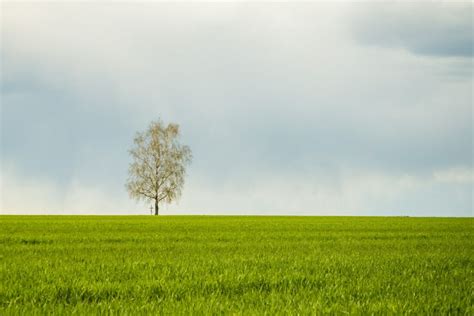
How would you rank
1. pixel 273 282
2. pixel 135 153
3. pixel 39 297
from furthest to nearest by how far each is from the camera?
1. pixel 135 153
2. pixel 273 282
3. pixel 39 297

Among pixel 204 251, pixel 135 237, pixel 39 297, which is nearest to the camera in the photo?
pixel 39 297

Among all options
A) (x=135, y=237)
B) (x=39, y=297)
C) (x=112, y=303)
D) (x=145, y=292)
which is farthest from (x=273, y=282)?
(x=135, y=237)

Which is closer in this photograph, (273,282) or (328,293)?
(328,293)

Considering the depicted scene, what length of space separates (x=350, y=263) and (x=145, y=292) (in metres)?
6.47

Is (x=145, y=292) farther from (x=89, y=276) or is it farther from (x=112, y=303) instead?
(x=89, y=276)

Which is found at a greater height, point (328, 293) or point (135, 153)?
point (135, 153)

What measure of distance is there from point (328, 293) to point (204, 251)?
28.2 ft

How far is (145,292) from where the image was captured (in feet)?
31.0

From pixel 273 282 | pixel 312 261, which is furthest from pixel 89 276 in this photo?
pixel 312 261

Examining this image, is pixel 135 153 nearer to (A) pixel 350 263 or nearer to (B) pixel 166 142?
(B) pixel 166 142

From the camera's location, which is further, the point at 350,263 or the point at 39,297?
the point at 350,263

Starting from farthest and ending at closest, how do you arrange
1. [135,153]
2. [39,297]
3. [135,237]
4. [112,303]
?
[135,153] → [135,237] → [39,297] → [112,303]

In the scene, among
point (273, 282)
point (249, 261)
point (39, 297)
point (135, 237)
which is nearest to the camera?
point (39, 297)

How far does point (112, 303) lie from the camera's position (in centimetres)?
842
